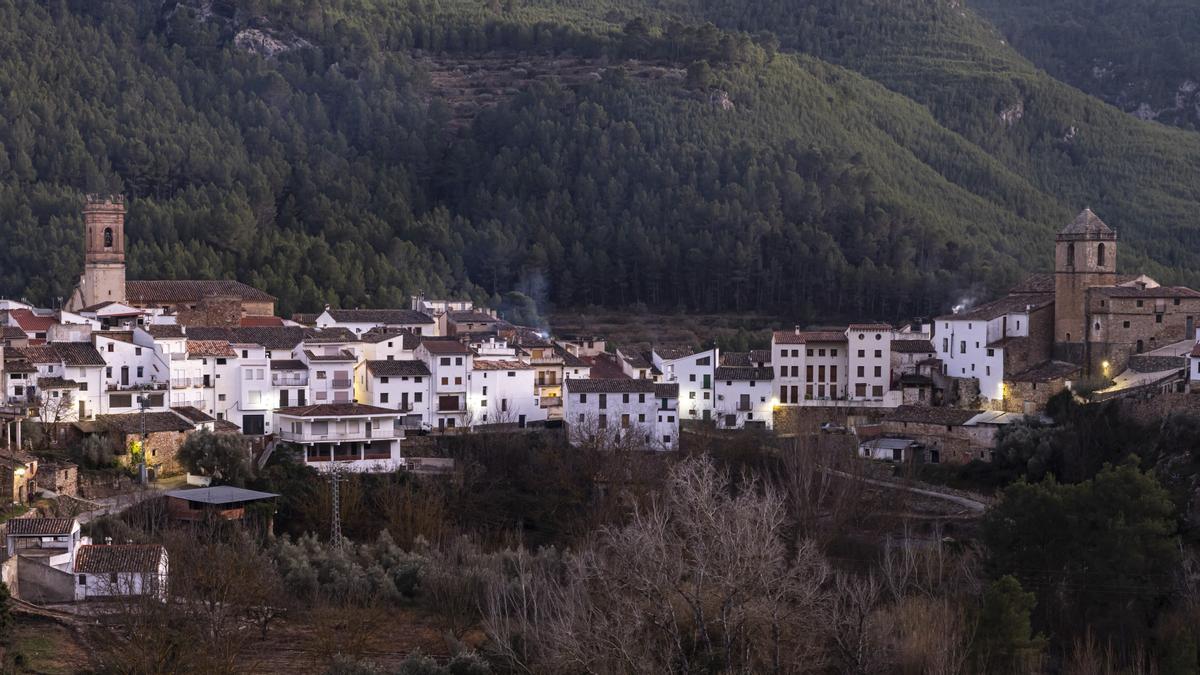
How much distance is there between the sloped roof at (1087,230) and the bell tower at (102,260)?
83.0 feet

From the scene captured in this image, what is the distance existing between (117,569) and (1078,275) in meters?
26.8

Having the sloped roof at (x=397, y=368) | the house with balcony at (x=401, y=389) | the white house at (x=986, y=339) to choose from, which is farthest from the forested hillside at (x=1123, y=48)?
the house with balcony at (x=401, y=389)

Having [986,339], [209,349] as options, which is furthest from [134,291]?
[986,339]

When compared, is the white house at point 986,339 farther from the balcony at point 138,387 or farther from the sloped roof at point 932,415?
the balcony at point 138,387

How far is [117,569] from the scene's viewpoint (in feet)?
92.5

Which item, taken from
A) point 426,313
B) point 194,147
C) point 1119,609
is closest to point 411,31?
point 194,147

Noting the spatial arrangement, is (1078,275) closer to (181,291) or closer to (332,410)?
(332,410)

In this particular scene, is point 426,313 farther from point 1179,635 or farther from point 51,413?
point 1179,635

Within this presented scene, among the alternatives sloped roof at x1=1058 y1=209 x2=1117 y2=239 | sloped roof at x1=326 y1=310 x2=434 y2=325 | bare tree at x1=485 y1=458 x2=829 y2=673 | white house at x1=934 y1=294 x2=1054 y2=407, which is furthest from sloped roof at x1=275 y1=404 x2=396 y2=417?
sloped roof at x1=1058 y1=209 x2=1117 y2=239

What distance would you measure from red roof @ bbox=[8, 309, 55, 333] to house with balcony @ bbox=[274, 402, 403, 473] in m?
7.54

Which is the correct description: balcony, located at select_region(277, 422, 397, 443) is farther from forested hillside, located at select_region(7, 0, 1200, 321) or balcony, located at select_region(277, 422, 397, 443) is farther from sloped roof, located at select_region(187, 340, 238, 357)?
forested hillside, located at select_region(7, 0, 1200, 321)

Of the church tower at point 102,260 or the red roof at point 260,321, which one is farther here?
the church tower at point 102,260

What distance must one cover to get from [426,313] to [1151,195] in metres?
41.2

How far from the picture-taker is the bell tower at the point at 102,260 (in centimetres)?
4831
